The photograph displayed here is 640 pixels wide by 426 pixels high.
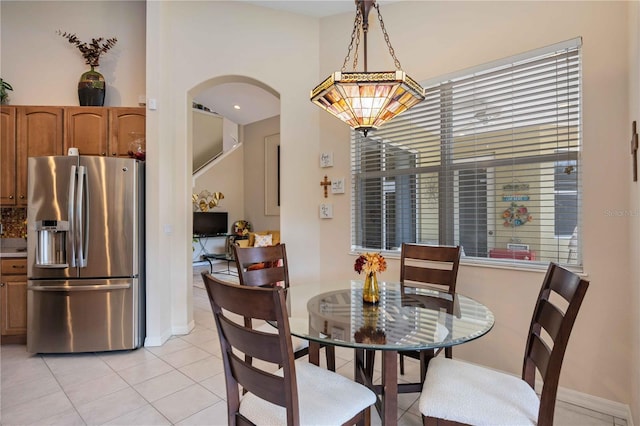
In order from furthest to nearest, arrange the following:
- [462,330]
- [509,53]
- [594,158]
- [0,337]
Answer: [0,337], [509,53], [594,158], [462,330]

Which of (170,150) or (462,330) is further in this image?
(170,150)

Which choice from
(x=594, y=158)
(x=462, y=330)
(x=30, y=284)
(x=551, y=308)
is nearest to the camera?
(x=551, y=308)

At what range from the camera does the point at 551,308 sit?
52.2 inches

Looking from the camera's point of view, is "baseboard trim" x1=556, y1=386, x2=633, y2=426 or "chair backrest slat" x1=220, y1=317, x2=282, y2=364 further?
"baseboard trim" x1=556, y1=386, x2=633, y2=426

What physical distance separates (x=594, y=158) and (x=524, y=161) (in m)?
0.40

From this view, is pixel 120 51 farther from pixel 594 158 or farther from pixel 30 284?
pixel 594 158

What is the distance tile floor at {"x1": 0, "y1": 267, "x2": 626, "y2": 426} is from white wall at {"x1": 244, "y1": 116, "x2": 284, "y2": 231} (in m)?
5.25

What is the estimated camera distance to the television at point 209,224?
7902mm

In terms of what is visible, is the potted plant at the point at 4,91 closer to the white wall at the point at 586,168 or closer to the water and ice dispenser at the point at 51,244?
the water and ice dispenser at the point at 51,244

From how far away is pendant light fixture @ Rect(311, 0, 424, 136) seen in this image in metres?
1.76

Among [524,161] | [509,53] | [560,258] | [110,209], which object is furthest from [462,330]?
[110,209]

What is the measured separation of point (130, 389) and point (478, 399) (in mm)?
2309

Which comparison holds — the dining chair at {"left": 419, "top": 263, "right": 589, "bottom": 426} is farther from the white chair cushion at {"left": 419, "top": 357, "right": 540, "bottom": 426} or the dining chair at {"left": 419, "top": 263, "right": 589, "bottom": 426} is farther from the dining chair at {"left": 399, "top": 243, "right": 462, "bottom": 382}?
the dining chair at {"left": 399, "top": 243, "right": 462, "bottom": 382}

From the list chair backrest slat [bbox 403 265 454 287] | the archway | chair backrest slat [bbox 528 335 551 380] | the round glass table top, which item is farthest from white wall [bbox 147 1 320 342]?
the archway
